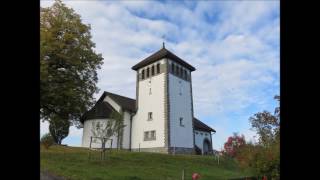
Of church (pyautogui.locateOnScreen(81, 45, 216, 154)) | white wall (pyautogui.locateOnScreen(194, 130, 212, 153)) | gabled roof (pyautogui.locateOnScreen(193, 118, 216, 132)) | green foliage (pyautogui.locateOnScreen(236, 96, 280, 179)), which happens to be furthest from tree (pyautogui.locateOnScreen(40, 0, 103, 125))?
gabled roof (pyautogui.locateOnScreen(193, 118, 216, 132))

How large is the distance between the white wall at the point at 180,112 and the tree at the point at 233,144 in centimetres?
1747

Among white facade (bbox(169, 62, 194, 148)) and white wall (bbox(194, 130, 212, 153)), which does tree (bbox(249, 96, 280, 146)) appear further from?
white wall (bbox(194, 130, 212, 153))

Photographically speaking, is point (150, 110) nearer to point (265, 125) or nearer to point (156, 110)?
point (156, 110)

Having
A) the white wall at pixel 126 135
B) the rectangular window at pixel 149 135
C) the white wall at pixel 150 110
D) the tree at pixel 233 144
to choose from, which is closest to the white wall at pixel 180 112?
the white wall at pixel 150 110

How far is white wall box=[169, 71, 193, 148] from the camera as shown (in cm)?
4216

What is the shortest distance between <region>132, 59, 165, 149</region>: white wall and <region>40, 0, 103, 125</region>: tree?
12.6 m

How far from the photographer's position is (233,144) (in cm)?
2302

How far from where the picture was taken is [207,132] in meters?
53.2

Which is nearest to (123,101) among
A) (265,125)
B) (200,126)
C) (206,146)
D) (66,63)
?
(200,126)

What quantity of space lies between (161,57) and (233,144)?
2212cm

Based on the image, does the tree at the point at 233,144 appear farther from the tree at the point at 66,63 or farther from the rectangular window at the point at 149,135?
the rectangular window at the point at 149,135
